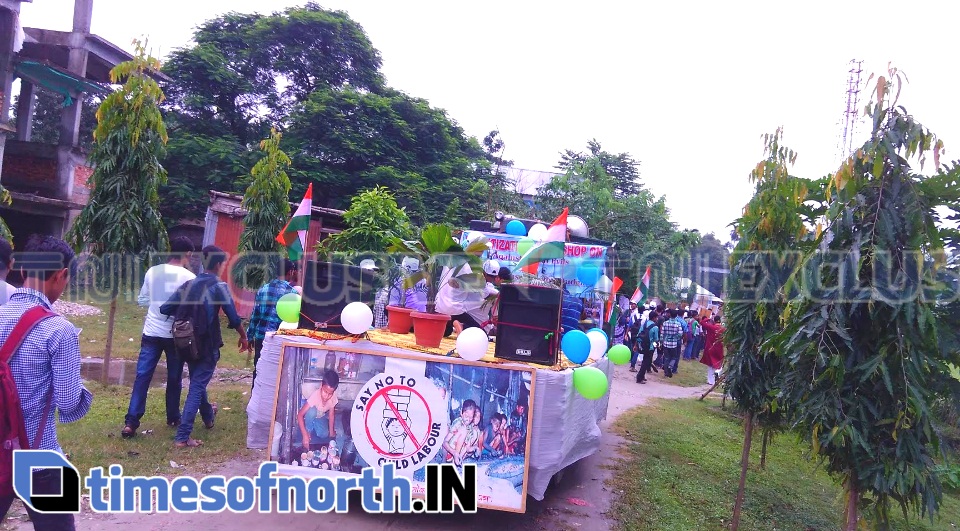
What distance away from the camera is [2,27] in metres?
14.8

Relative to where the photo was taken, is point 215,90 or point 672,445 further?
point 215,90

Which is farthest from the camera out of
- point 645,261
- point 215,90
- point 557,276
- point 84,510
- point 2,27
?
point 215,90

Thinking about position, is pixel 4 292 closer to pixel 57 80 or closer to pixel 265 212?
pixel 265 212

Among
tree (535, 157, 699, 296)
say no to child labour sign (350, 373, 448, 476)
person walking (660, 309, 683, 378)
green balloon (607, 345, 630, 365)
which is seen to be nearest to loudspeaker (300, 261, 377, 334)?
say no to child labour sign (350, 373, 448, 476)

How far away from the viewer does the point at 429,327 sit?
5277 mm

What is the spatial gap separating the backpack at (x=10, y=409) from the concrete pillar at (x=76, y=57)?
16.6 metres

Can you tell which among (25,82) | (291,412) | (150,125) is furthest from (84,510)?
(25,82)

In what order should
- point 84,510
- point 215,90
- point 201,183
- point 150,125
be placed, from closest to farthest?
point 84,510
point 150,125
point 201,183
point 215,90

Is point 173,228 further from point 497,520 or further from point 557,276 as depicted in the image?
point 497,520

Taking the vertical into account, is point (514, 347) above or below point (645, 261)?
below

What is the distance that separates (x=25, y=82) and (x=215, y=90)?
21.2 feet

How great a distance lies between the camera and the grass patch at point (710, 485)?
6113 mm

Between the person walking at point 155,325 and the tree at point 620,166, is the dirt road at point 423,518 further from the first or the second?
the tree at point 620,166

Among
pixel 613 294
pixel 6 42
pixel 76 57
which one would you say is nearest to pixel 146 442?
pixel 613 294
